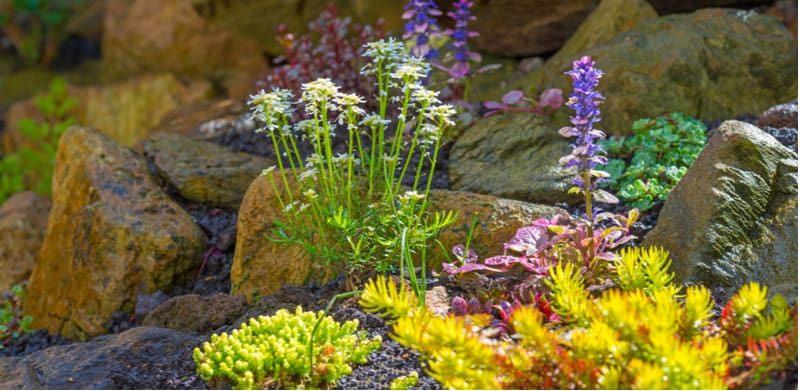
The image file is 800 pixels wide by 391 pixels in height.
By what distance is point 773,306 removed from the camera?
2.84m

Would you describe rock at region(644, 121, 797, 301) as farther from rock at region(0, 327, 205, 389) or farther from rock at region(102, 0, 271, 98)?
rock at region(102, 0, 271, 98)

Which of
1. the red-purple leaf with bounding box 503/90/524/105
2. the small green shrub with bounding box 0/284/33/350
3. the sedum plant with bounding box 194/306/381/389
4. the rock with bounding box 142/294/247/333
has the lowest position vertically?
the small green shrub with bounding box 0/284/33/350

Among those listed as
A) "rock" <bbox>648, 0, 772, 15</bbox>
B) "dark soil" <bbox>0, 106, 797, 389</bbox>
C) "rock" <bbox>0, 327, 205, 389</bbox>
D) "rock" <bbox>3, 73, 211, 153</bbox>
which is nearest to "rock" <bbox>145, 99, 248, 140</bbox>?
"dark soil" <bbox>0, 106, 797, 389</bbox>

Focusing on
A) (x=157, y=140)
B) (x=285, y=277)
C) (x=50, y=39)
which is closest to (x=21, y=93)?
(x=50, y=39)

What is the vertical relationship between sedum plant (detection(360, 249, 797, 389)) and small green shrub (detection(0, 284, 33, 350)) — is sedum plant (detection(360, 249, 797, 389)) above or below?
above

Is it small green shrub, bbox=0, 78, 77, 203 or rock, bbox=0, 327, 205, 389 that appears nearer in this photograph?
rock, bbox=0, 327, 205, 389

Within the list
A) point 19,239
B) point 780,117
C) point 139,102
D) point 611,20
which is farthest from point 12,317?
point 780,117

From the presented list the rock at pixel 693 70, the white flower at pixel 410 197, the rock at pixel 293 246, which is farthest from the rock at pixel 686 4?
the white flower at pixel 410 197

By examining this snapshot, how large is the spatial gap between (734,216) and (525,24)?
296cm

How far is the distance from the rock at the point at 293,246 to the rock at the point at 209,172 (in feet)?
2.55

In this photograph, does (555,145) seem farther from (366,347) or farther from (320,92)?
(366,347)

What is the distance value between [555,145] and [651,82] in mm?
700

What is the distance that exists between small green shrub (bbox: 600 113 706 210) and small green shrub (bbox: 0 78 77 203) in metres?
4.84

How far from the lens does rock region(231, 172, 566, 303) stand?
382 centimetres
